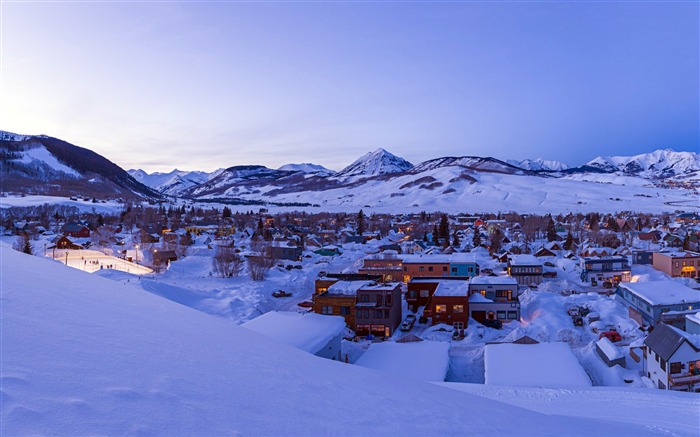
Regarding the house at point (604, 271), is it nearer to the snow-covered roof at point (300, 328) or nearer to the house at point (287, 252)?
the snow-covered roof at point (300, 328)

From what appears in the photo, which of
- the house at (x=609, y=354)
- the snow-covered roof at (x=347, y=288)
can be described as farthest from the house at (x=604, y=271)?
the snow-covered roof at (x=347, y=288)

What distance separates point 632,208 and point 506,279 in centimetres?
7859

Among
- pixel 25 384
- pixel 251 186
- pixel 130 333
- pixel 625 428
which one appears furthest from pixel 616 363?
pixel 251 186

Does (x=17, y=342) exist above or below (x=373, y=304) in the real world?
above

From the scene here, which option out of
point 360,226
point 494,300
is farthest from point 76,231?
point 494,300

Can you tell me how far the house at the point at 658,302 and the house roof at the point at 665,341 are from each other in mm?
3467

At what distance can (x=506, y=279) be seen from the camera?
17.1m

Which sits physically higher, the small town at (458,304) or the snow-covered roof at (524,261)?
the snow-covered roof at (524,261)

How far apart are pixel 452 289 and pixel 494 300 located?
5.46 ft

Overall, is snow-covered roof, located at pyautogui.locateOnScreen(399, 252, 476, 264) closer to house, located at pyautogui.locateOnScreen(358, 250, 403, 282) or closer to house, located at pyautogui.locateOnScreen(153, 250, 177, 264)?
house, located at pyautogui.locateOnScreen(358, 250, 403, 282)

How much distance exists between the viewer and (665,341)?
30.2 ft

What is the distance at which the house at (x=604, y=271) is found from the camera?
72.9ft

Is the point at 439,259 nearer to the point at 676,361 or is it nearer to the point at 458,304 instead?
the point at 458,304

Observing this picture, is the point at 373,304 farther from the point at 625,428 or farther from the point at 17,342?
the point at 17,342
